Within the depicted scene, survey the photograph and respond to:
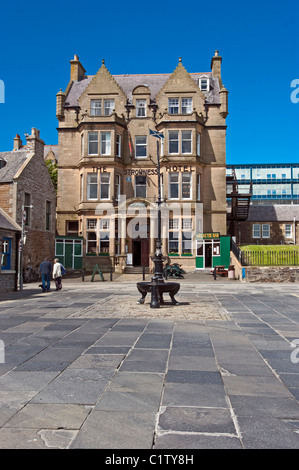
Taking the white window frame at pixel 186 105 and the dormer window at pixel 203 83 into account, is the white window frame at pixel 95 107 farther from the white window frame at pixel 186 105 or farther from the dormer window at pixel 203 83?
Result: the dormer window at pixel 203 83

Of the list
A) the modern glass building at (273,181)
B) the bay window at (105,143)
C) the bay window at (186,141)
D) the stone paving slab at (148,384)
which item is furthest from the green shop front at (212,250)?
the modern glass building at (273,181)

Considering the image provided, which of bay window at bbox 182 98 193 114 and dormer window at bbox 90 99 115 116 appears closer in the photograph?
bay window at bbox 182 98 193 114

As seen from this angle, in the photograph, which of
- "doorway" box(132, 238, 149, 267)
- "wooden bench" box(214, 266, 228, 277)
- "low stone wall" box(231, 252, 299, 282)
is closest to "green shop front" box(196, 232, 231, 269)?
"wooden bench" box(214, 266, 228, 277)

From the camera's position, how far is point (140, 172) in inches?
1325

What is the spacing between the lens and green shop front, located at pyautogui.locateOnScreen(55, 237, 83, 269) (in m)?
33.5

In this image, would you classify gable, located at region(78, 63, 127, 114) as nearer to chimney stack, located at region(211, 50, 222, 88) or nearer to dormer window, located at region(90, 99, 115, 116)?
dormer window, located at region(90, 99, 115, 116)

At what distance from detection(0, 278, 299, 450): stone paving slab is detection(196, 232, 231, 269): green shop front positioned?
22.6 meters

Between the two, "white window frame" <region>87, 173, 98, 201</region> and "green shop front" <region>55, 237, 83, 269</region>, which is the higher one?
"white window frame" <region>87, 173, 98, 201</region>

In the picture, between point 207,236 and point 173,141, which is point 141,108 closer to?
point 173,141

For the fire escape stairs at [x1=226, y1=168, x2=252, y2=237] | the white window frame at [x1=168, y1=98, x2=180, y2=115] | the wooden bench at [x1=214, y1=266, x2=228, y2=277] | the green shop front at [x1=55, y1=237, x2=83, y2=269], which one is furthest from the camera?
the fire escape stairs at [x1=226, y1=168, x2=252, y2=237]

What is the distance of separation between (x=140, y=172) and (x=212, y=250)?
8.72 meters

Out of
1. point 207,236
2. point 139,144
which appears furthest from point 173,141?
point 207,236

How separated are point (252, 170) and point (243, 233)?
57926mm

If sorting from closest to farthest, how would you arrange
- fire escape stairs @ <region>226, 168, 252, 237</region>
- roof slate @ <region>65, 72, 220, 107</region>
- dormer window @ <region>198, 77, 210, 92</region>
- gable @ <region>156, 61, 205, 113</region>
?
1. gable @ <region>156, 61, 205, 113</region>
2. roof slate @ <region>65, 72, 220, 107</region>
3. dormer window @ <region>198, 77, 210, 92</region>
4. fire escape stairs @ <region>226, 168, 252, 237</region>
